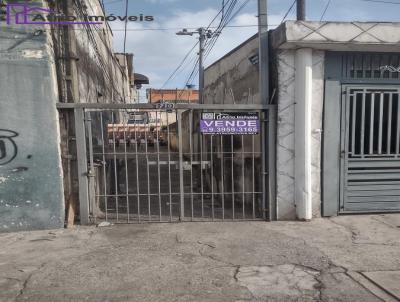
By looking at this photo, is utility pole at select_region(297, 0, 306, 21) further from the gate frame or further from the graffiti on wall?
the graffiti on wall

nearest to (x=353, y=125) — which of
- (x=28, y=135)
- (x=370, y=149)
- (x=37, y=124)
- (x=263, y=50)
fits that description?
(x=370, y=149)

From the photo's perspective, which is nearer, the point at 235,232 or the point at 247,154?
the point at 235,232

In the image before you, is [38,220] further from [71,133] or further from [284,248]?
[284,248]

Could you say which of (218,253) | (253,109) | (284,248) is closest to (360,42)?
(253,109)

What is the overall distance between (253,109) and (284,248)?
96.0 inches

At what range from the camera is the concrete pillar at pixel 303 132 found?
592 centimetres

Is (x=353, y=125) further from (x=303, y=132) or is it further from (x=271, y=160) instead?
(x=271, y=160)

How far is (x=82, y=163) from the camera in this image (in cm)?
584

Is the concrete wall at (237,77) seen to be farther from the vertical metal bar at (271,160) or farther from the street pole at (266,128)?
the vertical metal bar at (271,160)

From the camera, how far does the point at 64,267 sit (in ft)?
13.9

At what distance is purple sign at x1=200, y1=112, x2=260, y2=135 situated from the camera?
6121mm

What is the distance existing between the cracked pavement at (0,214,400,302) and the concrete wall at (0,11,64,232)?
1.19 ft

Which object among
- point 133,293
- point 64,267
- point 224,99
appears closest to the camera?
point 133,293

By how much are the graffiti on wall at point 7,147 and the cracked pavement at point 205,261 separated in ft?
3.89
